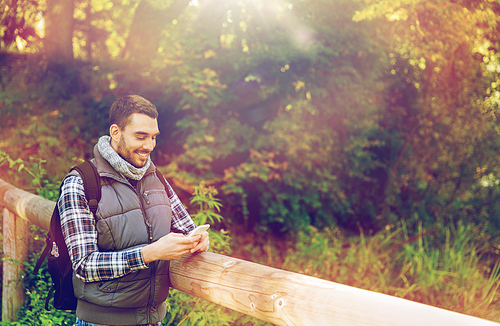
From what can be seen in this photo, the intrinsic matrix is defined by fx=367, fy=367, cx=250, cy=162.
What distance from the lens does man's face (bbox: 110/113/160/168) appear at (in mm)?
1715

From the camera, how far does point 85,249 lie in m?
1.54

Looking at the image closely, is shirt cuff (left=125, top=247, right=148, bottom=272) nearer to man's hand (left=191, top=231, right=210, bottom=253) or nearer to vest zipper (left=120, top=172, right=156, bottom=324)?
vest zipper (left=120, top=172, right=156, bottom=324)

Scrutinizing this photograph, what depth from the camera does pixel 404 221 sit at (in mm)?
8352

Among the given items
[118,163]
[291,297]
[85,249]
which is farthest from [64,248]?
[291,297]

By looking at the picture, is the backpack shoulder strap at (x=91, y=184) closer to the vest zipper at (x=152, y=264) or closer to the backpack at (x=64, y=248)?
the backpack at (x=64, y=248)

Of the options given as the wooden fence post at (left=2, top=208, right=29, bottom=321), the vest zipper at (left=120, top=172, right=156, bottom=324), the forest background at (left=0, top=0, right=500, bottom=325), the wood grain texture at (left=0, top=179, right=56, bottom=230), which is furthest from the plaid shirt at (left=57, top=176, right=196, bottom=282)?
the forest background at (left=0, top=0, right=500, bottom=325)

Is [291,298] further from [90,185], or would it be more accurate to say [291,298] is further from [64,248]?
[64,248]

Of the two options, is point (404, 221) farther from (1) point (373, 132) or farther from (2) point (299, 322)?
(2) point (299, 322)

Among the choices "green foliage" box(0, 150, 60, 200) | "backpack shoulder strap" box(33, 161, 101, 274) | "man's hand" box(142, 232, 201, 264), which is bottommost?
"green foliage" box(0, 150, 60, 200)

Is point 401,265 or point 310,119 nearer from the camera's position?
point 401,265

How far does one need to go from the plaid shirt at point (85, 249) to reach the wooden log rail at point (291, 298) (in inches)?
11.3

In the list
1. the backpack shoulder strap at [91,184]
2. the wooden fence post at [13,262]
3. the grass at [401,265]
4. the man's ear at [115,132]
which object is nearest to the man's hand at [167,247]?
the backpack shoulder strap at [91,184]

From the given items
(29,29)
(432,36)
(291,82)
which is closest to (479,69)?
(432,36)

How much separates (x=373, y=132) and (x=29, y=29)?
7.80m
